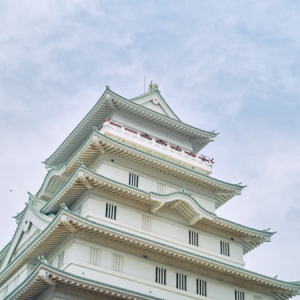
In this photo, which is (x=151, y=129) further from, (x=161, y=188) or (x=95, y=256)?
(x=95, y=256)

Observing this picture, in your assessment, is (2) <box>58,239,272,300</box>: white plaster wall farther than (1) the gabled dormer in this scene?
No

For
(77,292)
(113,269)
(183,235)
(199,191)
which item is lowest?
(77,292)

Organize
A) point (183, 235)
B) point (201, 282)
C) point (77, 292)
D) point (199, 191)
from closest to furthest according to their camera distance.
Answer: point (77, 292) → point (201, 282) → point (183, 235) → point (199, 191)

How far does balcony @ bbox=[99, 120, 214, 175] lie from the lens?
37875 millimetres

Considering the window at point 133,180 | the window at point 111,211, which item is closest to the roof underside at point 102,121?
the window at point 133,180

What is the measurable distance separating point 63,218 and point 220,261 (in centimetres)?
1319

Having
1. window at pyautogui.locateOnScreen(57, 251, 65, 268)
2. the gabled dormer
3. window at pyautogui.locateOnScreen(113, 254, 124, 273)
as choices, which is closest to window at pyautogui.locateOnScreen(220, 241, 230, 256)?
window at pyautogui.locateOnScreen(113, 254, 124, 273)

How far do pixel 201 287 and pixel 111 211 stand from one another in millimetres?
8482

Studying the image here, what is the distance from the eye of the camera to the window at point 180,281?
3244 cm

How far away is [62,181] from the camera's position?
41062 mm

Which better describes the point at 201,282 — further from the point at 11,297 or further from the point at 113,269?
the point at 11,297

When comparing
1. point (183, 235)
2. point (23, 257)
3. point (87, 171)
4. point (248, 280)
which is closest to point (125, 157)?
point (87, 171)

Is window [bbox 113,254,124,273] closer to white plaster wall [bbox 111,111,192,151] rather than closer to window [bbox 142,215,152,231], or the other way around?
Result: window [bbox 142,215,152,231]

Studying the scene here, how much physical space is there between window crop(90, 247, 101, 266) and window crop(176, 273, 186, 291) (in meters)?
6.11
